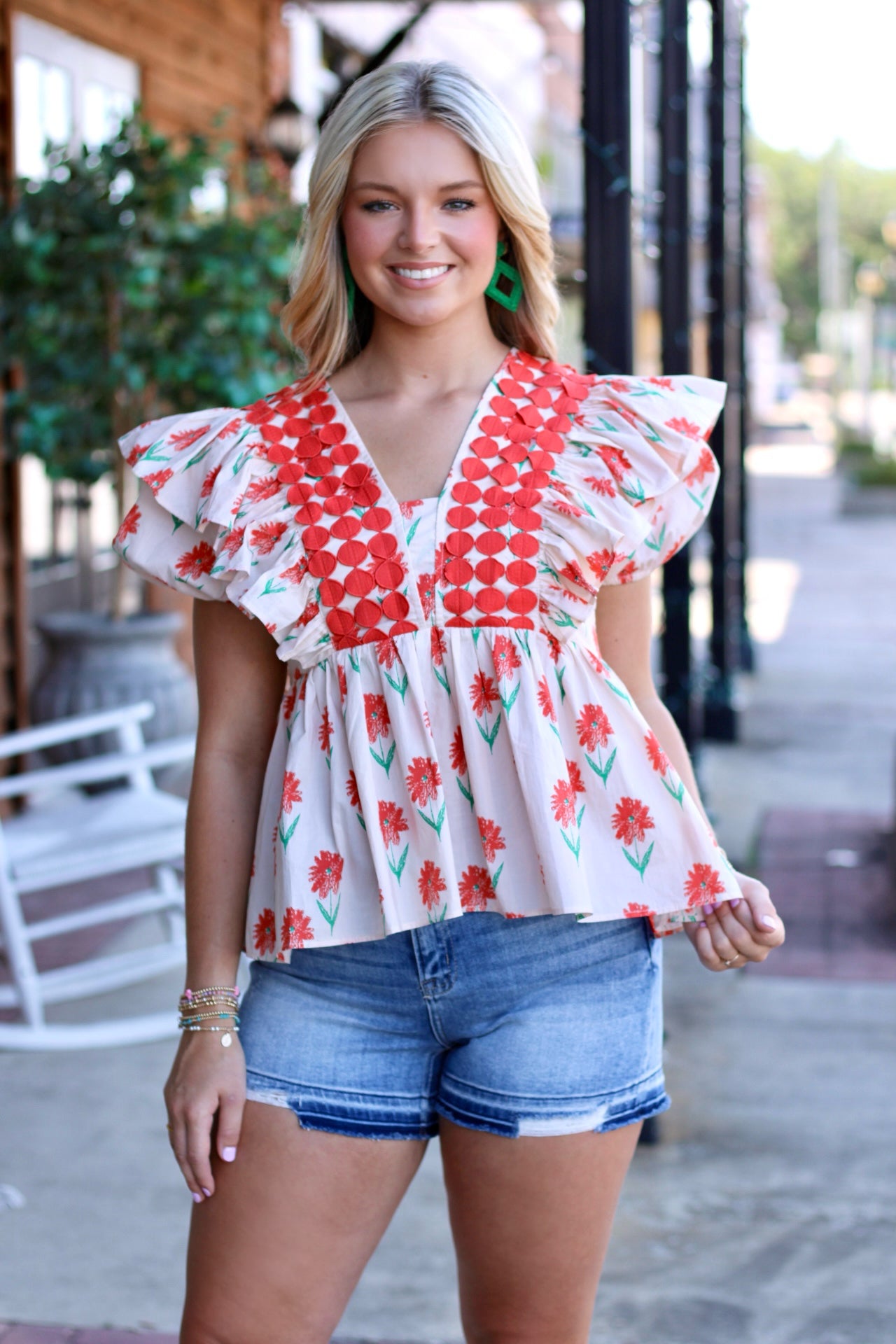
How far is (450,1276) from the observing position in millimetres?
2893

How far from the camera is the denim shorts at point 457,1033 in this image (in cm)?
157

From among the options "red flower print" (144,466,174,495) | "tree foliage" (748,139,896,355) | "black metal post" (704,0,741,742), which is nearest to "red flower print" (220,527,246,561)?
"red flower print" (144,466,174,495)

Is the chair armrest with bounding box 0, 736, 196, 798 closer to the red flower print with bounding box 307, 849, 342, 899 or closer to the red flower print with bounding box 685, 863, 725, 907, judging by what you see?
the red flower print with bounding box 307, 849, 342, 899

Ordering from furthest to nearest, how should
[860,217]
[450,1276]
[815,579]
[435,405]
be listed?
[860,217] < [815,579] < [450,1276] < [435,405]

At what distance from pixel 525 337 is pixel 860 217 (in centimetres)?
9185

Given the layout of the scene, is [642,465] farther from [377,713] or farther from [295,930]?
[295,930]

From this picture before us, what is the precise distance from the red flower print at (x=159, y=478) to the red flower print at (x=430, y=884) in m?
0.49

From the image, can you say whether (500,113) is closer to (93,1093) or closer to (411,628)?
(411,628)

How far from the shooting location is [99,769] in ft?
12.8

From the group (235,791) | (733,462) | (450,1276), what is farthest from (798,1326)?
(733,462)

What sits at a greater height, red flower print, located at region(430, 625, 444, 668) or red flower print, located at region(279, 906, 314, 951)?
red flower print, located at region(430, 625, 444, 668)

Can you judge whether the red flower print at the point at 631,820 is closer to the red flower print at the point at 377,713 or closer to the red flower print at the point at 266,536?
the red flower print at the point at 377,713

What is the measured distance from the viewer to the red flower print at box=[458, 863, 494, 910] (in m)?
1.59

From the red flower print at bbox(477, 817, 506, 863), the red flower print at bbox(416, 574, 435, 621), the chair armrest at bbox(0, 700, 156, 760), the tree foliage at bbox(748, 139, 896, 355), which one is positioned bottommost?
the chair armrest at bbox(0, 700, 156, 760)
